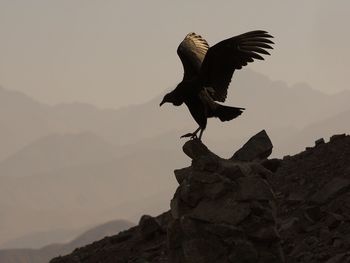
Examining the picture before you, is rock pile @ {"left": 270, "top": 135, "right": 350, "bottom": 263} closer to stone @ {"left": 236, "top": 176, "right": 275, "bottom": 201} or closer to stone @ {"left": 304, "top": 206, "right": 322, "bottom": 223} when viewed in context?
stone @ {"left": 304, "top": 206, "right": 322, "bottom": 223}

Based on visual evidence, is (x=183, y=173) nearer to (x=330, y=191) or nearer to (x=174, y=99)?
(x=174, y=99)

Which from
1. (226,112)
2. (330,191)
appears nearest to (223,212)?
(226,112)

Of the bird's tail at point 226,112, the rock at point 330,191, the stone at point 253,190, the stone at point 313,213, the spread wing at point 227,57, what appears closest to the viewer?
the spread wing at point 227,57

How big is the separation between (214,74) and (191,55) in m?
0.91

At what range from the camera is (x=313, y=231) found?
43.1 ft

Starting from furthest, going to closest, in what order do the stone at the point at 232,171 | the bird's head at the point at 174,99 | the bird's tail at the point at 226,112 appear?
the stone at the point at 232,171, the bird's head at the point at 174,99, the bird's tail at the point at 226,112

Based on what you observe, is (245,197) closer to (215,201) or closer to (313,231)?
(215,201)

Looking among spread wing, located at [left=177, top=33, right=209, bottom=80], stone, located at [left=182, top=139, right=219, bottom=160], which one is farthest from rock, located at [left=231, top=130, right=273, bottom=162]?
spread wing, located at [left=177, top=33, right=209, bottom=80]

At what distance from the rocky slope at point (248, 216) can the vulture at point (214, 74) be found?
84cm

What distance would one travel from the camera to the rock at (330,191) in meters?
14.4

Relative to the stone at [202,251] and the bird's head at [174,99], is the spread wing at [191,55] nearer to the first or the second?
the bird's head at [174,99]

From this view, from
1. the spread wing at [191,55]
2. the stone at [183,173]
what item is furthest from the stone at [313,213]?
the spread wing at [191,55]

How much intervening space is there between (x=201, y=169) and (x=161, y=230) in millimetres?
5783

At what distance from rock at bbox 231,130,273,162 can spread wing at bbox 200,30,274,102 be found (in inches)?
88.9
